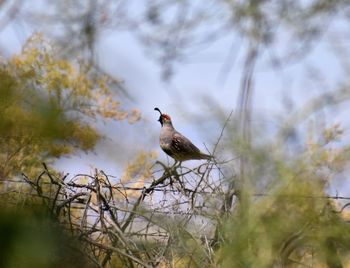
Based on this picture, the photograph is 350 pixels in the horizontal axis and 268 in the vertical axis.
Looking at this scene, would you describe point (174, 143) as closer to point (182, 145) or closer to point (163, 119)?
point (182, 145)

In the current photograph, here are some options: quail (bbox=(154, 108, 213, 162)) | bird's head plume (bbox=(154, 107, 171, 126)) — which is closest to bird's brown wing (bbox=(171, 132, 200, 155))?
quail (bbox=(154, 108, 213, 162))

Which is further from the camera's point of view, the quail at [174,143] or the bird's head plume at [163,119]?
the bird's head plume at [163,119]

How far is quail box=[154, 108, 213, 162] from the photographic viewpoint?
194 inches

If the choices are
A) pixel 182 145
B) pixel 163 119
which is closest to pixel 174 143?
pixel 182 145

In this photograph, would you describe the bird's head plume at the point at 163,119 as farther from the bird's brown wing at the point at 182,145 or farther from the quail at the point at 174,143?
the bird's brown wing at the point at 182,145

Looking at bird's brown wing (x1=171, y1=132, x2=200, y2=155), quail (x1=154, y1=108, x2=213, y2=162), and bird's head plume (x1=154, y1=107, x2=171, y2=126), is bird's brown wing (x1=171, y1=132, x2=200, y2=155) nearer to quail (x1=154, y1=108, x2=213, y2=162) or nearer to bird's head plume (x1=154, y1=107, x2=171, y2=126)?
quail (x1=154, y1=108, x2=213, y2=162)

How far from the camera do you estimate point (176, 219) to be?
2.56m

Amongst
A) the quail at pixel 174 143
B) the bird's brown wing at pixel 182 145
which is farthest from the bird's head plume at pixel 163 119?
the bird's brown wing at pixel 182 145

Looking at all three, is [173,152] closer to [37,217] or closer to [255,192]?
[255,192]

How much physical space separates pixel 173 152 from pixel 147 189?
2.19 meters

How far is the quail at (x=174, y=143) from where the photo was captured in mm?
4926

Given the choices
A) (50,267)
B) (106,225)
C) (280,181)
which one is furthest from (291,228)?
(50,267)

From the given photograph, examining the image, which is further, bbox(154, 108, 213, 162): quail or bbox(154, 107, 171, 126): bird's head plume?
bbox(154, 107, 171, 126): bird's head plume

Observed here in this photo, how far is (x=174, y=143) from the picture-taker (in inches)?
205
